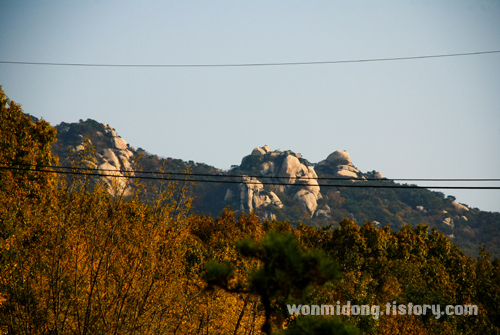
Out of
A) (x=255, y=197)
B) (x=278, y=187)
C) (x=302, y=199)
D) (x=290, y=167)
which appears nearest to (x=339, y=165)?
(x=290, y=167)

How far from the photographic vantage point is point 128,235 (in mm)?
10875

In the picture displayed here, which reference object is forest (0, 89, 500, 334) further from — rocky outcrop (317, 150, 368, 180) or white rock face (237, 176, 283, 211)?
rocky outcrop (317, 150, 368, 180)

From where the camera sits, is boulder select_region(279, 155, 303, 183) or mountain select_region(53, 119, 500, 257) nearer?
mountain select_region(53, 119, 500, 257)

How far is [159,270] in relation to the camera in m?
9.16

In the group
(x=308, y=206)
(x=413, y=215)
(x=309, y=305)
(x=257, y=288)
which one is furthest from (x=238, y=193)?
(x=257, y=288)

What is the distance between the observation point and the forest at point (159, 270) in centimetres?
523

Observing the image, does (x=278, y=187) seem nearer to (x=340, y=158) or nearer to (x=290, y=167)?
(x=290, y=167)

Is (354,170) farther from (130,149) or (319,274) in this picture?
(319,274)

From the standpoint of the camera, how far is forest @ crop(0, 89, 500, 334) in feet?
17.2

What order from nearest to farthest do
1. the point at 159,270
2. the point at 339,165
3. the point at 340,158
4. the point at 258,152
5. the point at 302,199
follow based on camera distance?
the point at 159,270 < the point at 302,199 < the point at 258,152 < the point at 339,165 < the point at 340,158

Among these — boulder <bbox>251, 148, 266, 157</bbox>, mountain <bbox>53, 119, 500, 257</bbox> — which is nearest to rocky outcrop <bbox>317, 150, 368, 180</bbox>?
mountain <bbox>53, 119, 500, 257</bbox>

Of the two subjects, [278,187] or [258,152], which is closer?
[278,187]

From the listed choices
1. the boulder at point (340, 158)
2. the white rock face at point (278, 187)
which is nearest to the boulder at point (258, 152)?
the white rock face at point (278, 187)

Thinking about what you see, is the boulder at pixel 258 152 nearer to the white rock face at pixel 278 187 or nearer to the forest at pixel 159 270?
the white rock face at pixel 278 187
